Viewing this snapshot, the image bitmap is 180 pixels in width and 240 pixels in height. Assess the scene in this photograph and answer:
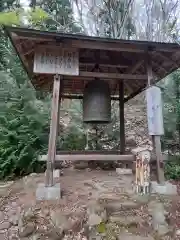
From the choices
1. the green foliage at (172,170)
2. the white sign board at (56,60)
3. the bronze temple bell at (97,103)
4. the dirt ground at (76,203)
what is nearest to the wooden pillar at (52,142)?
the white sign board at (56,60)

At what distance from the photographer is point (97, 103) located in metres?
5.23

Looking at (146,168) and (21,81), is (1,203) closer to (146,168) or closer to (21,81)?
(146,168)

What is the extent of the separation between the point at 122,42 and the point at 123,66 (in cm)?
141

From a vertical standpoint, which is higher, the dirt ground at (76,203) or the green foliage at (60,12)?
the green foliage at (60,12)

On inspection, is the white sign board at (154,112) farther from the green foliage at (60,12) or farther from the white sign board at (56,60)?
the green foliage at (60,12)

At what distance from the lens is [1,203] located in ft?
14.3

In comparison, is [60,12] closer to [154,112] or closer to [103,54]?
[103,54]

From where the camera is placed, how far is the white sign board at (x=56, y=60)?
4.46m

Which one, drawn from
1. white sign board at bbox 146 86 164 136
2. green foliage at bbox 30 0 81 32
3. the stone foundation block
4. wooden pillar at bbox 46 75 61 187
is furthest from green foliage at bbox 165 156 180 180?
green foliage at bbox 30 0 81 32

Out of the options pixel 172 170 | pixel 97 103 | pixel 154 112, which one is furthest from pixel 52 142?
pixel 172 170

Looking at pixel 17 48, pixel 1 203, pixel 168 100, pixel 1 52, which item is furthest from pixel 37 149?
pixel 1 52

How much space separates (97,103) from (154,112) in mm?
1275

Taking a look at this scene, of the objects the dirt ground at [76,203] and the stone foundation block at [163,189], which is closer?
the dirt ground at [76,203]

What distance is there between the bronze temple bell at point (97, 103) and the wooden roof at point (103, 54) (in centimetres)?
29
